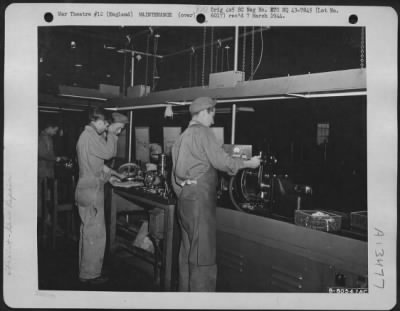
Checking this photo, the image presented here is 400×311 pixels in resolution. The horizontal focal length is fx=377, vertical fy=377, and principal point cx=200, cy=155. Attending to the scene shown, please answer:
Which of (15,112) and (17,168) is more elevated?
(15,112)

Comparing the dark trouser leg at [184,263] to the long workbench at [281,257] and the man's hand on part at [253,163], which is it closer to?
the long workbench at [281,257]

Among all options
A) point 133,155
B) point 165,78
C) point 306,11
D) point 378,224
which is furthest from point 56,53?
point 165,78

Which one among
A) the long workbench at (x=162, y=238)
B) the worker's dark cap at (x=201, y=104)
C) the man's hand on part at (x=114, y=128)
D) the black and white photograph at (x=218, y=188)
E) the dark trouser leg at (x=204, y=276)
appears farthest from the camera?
the man's hand on part at (x=114, y=128)

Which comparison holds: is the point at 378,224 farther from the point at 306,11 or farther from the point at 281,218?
the point at 306,11

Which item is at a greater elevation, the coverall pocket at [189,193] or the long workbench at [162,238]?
the coverall pocket at [189,193]

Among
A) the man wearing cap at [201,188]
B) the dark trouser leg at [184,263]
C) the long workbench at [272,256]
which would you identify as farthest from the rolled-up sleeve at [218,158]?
the dark trouser leg at [184,263]

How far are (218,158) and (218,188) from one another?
0.50 metres

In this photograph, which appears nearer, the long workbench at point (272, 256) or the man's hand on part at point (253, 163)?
the long workbench at point (272, 256)

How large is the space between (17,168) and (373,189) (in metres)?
1.50

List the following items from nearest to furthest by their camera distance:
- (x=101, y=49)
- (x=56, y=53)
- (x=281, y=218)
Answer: (x=56, y=53) < (x=281, y=218) < (x=101, y=49)

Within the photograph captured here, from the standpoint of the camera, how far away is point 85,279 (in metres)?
2.27

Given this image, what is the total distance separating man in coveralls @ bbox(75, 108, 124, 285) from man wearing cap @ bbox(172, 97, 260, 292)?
625 mm

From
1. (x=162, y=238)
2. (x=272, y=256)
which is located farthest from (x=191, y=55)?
(x=272, y=256)

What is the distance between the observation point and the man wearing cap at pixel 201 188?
1.93 meters
